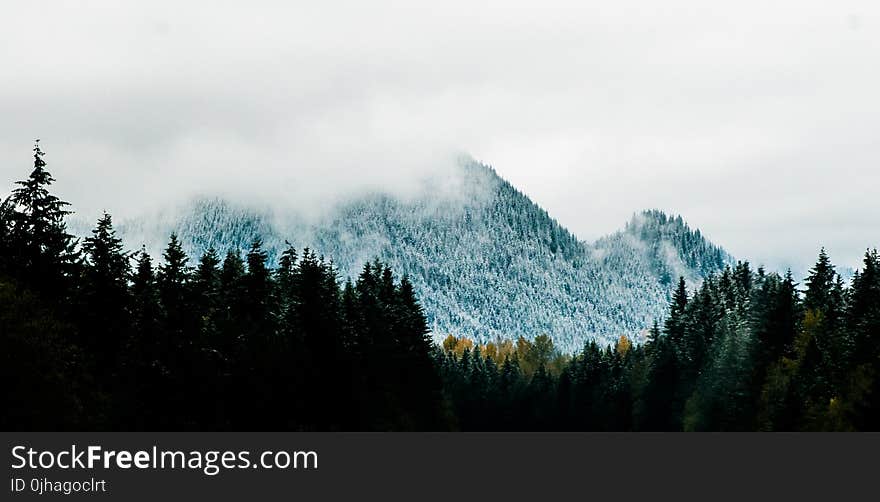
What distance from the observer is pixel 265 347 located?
59188 millimetres

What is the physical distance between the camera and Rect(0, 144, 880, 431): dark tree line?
1880 inches

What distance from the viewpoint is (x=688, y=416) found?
102500 millimetres

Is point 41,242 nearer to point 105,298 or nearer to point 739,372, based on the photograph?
point 105,298

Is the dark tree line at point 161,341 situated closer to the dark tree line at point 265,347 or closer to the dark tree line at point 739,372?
the dark tree line at point 265,347

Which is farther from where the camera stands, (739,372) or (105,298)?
(739,372)

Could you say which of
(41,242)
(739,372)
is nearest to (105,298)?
(41,242)

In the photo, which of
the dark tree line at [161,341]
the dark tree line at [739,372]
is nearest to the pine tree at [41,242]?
the dark tree line at [161,341]

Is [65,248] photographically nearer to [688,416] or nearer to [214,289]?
[214,289]

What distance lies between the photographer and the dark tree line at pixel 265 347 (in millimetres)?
47750

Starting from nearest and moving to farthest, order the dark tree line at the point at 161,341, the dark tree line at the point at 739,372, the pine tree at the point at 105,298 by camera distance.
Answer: the dark tree line at the point at 161,341
the pine tree at the point at 105,298
the dark tree line at the point at 739,372

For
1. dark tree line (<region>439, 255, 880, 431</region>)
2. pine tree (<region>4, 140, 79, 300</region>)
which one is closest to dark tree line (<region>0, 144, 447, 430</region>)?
pine tree (<region>4, 140, 79, 300</region>)

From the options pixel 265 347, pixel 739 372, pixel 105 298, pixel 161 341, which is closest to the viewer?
pixel 161 341

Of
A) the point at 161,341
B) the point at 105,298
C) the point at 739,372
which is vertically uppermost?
the point at 739,372
